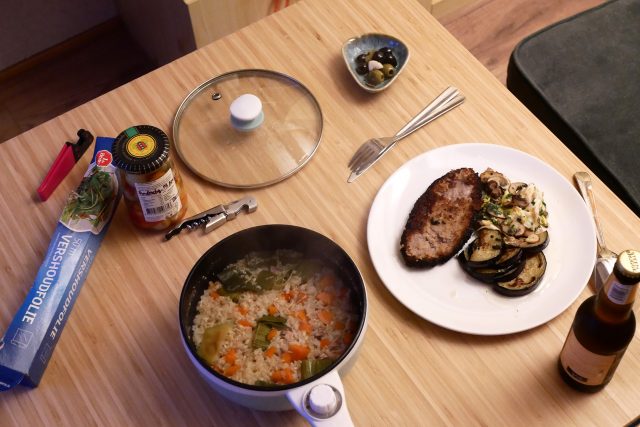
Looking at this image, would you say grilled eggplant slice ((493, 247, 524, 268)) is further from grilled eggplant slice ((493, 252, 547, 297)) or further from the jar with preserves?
the jar with preserves

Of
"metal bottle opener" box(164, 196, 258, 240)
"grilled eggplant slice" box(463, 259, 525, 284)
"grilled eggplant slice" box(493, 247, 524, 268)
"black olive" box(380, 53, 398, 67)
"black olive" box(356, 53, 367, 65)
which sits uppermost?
"black olive" box(356, 53, 367, 65)

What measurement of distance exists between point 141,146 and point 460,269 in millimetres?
591

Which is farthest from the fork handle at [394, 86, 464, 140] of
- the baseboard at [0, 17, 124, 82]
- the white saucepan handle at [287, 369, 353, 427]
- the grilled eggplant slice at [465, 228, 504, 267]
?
the baseboard at [0, 17, 124, 82]

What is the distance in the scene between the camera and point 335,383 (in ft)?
3.22

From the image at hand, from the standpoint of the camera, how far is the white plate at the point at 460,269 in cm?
120

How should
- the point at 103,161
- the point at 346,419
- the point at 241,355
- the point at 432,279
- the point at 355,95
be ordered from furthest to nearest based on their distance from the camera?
the point at 355,95
the point at 103,161
the point at 432,279
the point at 241,355
the point at 346,419

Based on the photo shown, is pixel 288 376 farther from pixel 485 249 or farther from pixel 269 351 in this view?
pixel 485 249

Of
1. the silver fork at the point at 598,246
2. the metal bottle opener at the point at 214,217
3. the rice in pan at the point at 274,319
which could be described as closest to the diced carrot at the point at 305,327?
the rice in pan at the point at 274,319

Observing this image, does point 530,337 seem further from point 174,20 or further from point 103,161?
point 174,20

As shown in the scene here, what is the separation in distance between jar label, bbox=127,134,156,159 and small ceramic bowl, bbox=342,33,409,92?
479mm

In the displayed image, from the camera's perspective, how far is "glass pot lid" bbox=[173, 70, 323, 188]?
1385 millimetres

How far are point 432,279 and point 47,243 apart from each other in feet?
2.32

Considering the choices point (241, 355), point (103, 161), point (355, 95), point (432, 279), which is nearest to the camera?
point (241, 355)

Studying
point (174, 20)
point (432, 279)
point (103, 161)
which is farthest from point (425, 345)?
point (174, 20)
